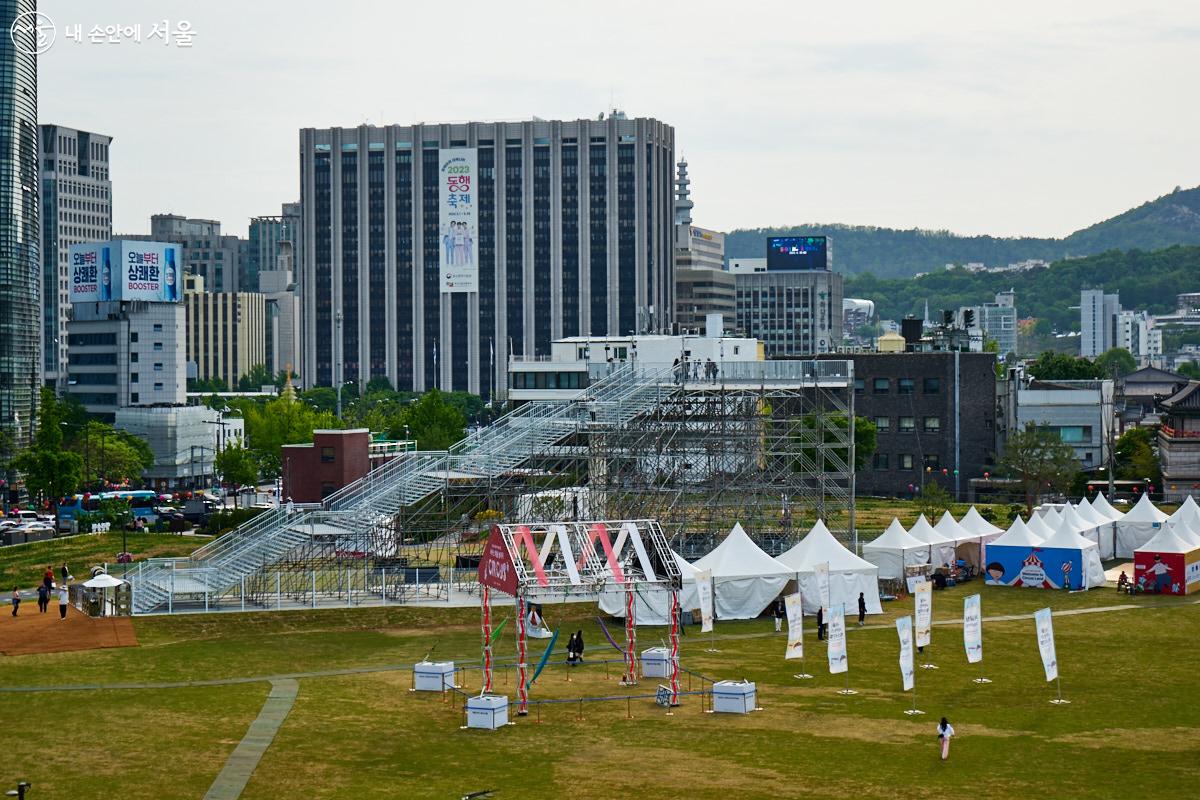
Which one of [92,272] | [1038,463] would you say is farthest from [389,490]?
[92,272]

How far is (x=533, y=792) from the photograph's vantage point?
37094mm

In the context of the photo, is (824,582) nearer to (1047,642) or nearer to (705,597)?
(705,597)

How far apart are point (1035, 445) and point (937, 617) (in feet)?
167

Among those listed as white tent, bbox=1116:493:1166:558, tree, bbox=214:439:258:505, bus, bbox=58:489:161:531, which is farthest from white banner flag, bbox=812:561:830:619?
tree, bbox=214:439:258:505

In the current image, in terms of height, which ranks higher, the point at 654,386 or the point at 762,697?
the point at 654,386

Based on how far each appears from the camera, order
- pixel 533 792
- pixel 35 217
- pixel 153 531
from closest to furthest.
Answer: pixel 533 792, pixel 153 531, pixel 35 217

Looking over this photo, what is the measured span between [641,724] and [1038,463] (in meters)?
70.9

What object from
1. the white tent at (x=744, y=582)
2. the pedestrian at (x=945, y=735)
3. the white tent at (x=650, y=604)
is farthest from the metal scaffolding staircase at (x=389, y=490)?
the pedestrian at (x=945, y=735)

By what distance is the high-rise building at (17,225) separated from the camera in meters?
146

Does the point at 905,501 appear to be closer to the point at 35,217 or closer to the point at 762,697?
the point at 762,697

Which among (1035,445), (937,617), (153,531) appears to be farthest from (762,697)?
(1035,445)

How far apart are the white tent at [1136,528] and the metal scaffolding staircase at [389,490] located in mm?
24147

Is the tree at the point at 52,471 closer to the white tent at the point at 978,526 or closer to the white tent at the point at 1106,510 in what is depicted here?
the white tent at the point at 978,526

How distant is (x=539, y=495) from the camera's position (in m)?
73.9
